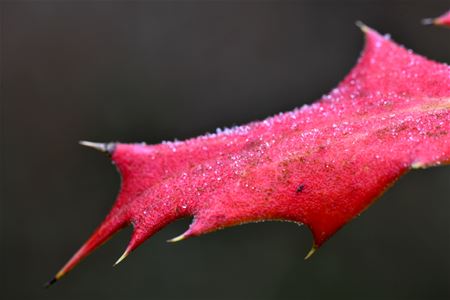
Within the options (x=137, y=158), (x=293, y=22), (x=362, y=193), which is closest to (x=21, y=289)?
(x=293, y=22)

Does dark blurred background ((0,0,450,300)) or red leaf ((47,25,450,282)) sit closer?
red leaf ((47,25,450,282))

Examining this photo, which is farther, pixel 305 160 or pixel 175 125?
pixel 175 125

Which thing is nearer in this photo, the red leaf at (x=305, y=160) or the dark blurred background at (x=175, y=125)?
the red leaf at (x=305, y=160)

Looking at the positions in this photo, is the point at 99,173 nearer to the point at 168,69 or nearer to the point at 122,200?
the point at 168,69

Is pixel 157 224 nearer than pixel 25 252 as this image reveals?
Yes
